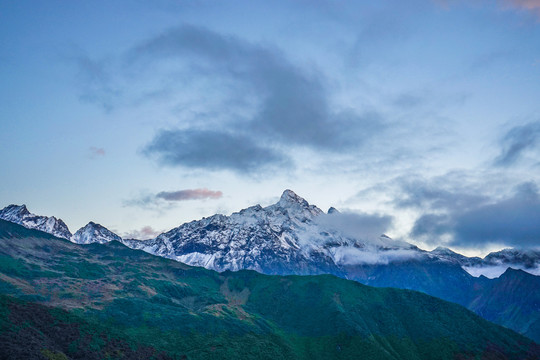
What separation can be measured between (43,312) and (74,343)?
26904 mm

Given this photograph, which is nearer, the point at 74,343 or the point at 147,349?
the point at 74,343

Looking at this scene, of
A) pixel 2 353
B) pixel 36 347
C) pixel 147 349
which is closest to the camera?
pixel 2 353

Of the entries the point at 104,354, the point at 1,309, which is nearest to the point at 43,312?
the point at 1,309

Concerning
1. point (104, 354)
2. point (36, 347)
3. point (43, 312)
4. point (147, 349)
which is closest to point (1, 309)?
point (43, 312)

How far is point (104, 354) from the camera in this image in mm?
174250

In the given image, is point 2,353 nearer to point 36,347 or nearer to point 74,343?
point 36,347

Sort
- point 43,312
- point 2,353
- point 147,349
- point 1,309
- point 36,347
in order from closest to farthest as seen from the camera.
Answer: point 2,353
point 36,347
point 1,309
point 43,312
point 147,349

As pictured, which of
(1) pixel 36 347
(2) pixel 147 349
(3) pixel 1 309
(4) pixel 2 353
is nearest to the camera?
(4) pixel 2 353

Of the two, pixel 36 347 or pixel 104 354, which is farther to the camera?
pixel 104 354

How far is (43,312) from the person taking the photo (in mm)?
185875

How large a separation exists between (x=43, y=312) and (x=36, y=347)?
45.8 m

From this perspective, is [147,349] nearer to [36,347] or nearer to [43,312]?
[43,312]

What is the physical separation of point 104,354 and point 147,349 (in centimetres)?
2808

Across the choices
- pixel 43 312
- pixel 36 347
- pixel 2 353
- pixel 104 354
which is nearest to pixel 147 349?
pixel 104 354
